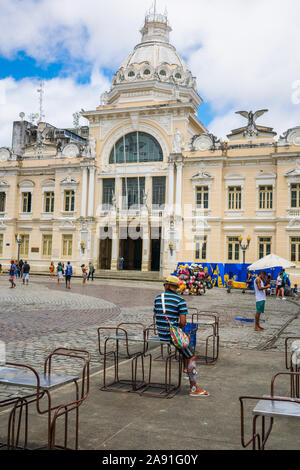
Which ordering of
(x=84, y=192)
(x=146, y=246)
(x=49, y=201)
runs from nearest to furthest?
(x=146, y=246) → (x=84, y=192) → (x=49, y=201)

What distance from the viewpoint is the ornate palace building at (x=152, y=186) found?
35.8 meters

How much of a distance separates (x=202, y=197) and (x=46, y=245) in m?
15.5

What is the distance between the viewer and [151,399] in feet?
19.9

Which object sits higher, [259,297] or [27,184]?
[27,184]

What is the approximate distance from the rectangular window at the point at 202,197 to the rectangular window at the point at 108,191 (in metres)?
7.61

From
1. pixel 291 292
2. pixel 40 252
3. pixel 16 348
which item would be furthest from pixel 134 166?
pixel 16 348

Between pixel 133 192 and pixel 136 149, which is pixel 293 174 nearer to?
pixel 133 192

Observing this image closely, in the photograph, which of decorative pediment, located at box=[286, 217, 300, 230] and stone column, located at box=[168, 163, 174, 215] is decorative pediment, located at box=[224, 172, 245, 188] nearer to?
stone column, located at box=[168, 163, 174, 215]

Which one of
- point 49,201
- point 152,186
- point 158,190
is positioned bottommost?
point 49,201

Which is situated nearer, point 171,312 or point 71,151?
point 171,312

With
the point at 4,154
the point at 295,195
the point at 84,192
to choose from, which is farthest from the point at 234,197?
the point at 4,154

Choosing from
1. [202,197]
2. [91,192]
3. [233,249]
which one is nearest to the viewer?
[233,249]

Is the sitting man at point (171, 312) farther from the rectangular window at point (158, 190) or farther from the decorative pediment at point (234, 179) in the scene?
the rectangular window at point (158, 190)
